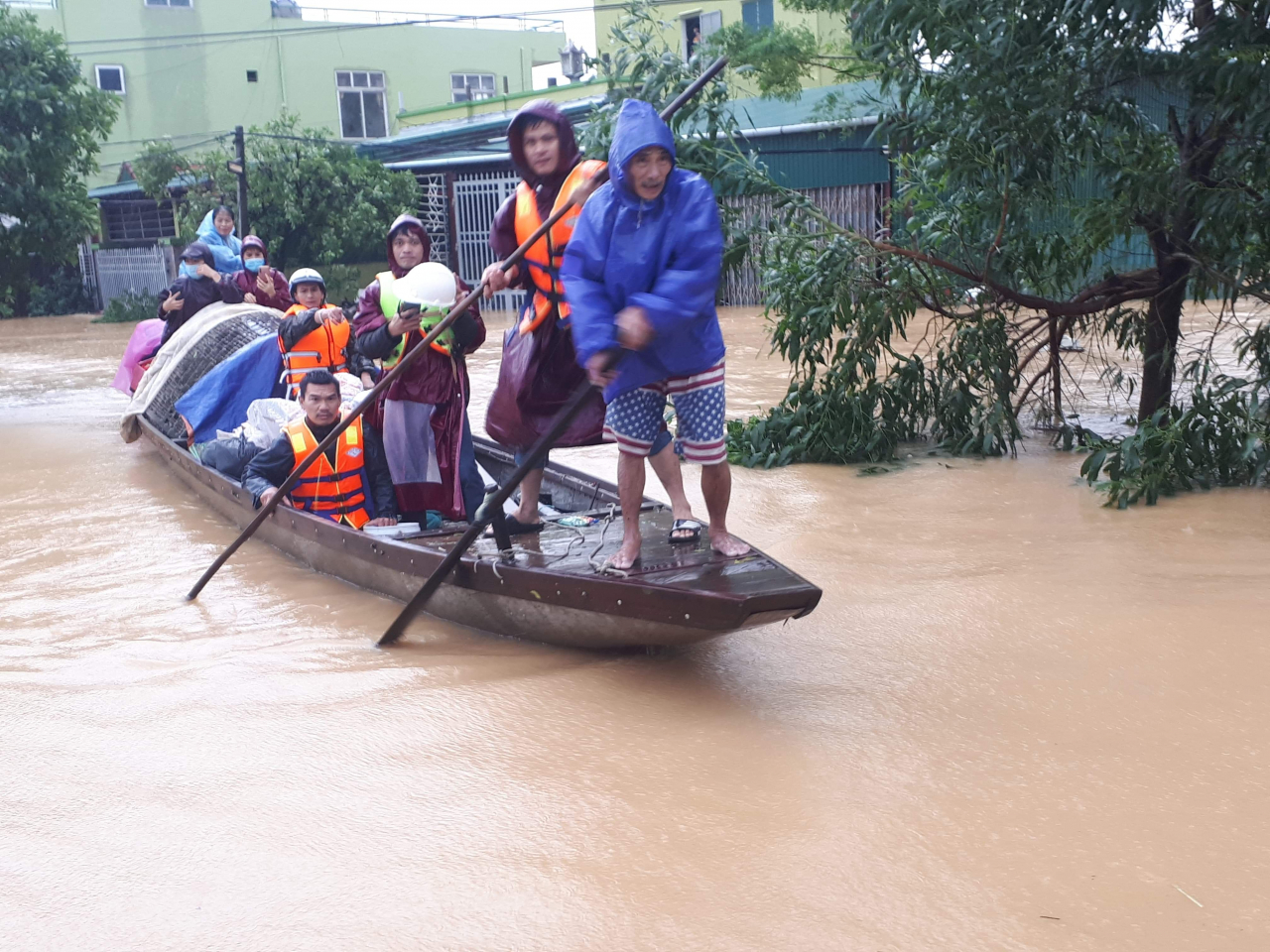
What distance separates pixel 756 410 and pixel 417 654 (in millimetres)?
5863

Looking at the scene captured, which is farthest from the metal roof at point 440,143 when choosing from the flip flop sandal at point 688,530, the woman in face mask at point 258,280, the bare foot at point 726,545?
the bare foot at point 726,545

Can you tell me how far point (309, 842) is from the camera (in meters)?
3.26

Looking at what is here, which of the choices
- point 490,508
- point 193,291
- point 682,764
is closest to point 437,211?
point 193,291

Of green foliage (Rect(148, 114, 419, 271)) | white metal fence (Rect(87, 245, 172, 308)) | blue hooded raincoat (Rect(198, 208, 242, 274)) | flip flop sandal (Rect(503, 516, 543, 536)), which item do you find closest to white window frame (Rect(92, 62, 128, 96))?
white metal fence (Rect(87, 245, 172, 308))

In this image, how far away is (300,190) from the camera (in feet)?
67.3

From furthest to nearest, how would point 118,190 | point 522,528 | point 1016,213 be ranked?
point 118,190 < point 1016,213 < point 522,528

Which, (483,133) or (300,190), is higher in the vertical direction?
(483,133)

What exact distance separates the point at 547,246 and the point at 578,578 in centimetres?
134

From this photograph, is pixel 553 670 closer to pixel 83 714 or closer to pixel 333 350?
pixel 83 714

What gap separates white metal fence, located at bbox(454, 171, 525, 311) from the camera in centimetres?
2088

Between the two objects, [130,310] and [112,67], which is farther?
[112,67]

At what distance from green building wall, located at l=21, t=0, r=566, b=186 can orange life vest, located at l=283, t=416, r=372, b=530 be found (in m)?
22.9

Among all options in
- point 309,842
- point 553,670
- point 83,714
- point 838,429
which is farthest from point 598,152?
point 309,842

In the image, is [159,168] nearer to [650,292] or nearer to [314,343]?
[314,343]
